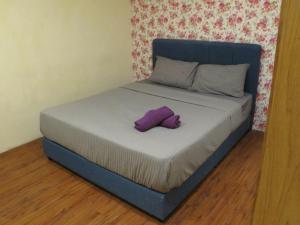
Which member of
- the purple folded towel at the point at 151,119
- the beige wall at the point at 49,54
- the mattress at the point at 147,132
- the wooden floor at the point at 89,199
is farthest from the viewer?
the beige wall at the point at 49,54

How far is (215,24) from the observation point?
10.8 feet

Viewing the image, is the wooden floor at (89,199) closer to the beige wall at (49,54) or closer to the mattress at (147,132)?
the mattress at (147,132)

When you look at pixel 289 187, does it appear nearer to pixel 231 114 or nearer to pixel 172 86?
pixel 231 114

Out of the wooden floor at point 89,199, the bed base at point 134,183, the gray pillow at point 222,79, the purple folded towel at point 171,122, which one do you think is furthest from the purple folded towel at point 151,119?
the gray pillow at point 222,79

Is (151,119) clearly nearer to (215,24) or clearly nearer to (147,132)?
(147,132)

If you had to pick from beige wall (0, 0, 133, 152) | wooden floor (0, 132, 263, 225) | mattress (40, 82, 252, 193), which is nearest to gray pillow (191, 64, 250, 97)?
mattress (40, 82, 252, 193)

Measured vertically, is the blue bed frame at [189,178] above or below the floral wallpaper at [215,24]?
below

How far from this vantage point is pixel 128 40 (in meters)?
4.09

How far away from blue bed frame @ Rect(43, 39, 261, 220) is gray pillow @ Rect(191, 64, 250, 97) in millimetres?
170

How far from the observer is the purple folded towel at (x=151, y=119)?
214 centimetres

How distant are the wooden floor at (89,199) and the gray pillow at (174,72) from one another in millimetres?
1135

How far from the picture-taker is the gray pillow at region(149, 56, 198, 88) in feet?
11.0

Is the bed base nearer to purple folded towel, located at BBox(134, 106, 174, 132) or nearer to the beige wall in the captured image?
purple folded towel, located at BBox(134, 106, 174, 132)

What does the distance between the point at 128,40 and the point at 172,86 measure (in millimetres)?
1166
